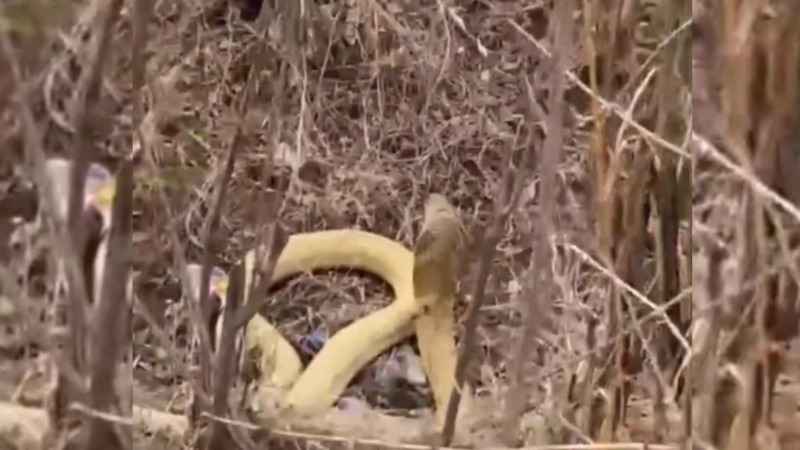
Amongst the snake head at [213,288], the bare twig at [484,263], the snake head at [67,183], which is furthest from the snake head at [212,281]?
the bare twig at [484,263]

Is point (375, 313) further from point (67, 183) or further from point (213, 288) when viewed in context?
point (67, 183)

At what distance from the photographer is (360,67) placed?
123cm

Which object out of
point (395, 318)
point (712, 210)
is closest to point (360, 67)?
point (395, 318)

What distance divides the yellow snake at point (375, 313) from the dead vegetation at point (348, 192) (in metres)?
0.02

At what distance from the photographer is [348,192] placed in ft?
4.07

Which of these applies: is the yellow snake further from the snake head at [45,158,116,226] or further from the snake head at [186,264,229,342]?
the snake head at [45,158,116,226]

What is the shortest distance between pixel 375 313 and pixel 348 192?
0.42ft

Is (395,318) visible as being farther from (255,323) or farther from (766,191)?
(766,191)

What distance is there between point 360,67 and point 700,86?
34 centimetres

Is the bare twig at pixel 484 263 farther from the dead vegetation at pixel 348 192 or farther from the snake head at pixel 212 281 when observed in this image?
the snake head at pixel 212 281

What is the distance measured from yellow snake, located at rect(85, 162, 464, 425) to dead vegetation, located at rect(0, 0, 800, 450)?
2cm

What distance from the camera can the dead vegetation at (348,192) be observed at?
46.8 inches

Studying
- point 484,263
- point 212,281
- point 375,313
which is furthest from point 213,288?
point 484,263

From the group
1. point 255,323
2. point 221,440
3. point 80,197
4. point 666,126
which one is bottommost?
point 221,440
